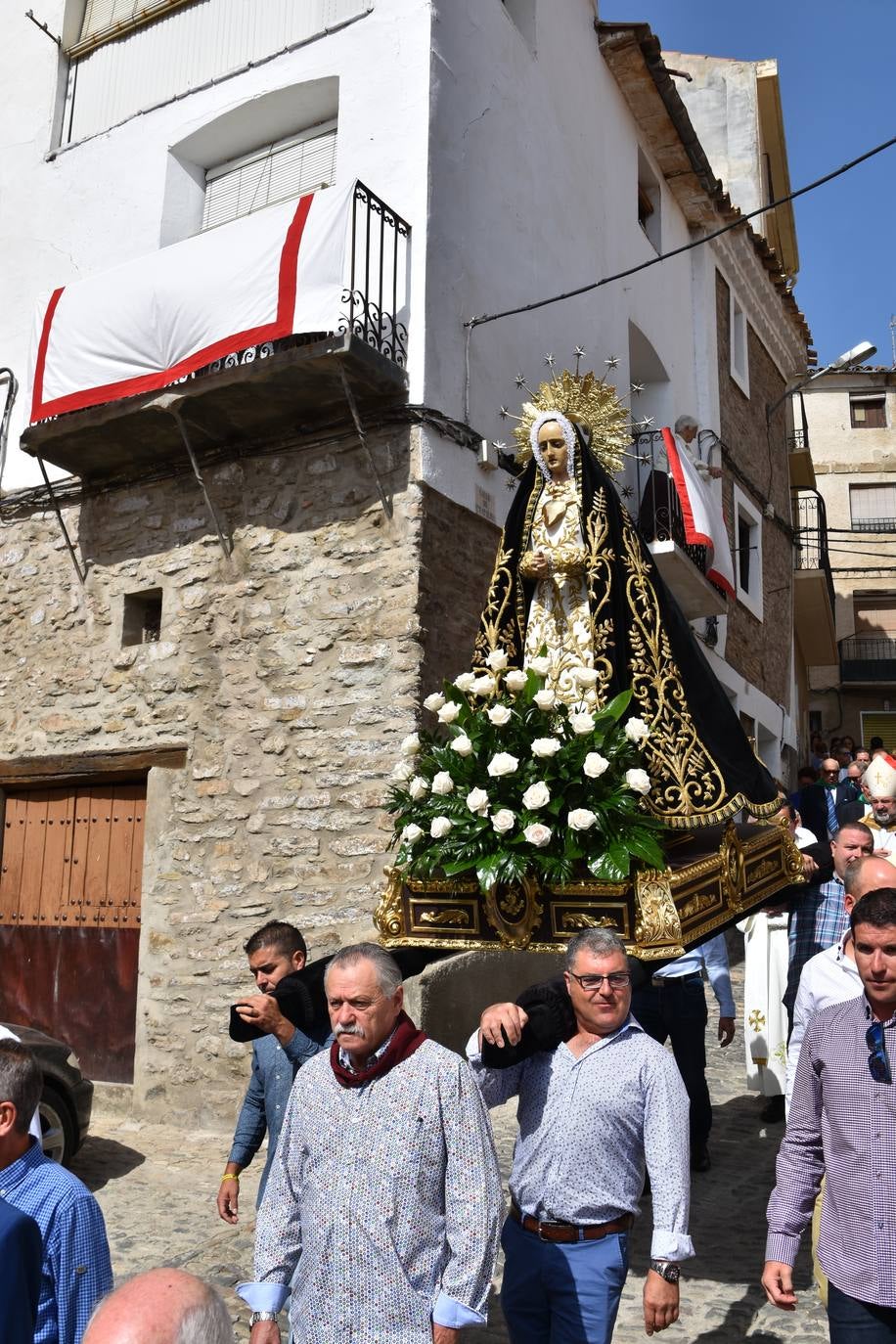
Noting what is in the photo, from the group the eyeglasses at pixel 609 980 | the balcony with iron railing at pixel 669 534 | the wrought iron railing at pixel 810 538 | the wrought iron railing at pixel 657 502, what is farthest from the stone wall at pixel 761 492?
the eyeglasses at pixel 609 980

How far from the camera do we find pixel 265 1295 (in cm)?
285

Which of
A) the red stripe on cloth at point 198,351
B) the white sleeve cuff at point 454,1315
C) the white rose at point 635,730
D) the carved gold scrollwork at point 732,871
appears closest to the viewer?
the white sleeve cuff at point 454,1315

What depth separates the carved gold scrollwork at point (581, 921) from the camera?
12.7 feet

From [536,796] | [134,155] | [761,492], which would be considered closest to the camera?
[536,796]

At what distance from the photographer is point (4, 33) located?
11.5 m

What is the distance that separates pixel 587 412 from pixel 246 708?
4.12 meters

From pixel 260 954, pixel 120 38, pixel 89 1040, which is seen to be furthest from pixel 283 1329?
pixel 120 38

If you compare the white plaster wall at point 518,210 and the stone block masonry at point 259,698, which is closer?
the stone block masonry at point 259,698

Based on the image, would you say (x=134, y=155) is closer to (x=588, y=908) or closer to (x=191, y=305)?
(x=191, y=305)

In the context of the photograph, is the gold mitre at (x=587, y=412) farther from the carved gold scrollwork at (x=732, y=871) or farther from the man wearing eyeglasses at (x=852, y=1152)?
the man wearing eyeglasses at (x=852, y=1152)

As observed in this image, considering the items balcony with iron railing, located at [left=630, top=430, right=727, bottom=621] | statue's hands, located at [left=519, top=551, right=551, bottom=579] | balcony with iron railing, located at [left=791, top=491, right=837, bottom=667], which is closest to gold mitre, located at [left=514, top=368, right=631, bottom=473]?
statue's hands, located at [left=519, top=551, right=551, bottom=579]

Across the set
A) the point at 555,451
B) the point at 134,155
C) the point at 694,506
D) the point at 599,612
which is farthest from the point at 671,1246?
the point at 134,155

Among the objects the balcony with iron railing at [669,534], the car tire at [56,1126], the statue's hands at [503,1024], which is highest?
the balcony with iron railing at [669,534]

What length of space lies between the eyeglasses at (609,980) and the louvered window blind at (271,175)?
7867mm
